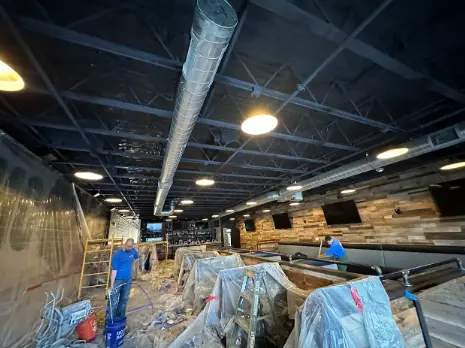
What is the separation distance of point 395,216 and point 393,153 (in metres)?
3.37

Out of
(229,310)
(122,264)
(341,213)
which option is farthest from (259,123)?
(341,213)

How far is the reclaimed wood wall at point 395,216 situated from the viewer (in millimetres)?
5078

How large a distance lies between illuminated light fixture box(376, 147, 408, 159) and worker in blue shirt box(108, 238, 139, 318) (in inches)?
216

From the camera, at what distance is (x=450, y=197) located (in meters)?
4.77

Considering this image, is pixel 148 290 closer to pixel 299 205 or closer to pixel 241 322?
pixel 241 322

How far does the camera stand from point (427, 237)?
208 inches

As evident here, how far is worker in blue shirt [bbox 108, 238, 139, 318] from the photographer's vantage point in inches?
146

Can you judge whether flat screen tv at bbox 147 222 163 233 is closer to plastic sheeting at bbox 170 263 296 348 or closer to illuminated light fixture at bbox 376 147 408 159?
plastic sheeting at bbox 170 263 296 348

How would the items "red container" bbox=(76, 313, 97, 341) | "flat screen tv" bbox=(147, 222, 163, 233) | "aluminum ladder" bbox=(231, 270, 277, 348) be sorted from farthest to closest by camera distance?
"flat screen tv" bbox=(147, 222, 163, 233) < "red container" bbox=(76, 313, 97, 341) < "aluminum ladder" bbox=(231, 270, 277, 348)

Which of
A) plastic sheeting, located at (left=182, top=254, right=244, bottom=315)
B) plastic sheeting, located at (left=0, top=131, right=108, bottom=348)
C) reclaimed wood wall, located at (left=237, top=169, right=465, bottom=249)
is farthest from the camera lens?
reclaimed wood wall, located at (left=237, top=169, right=465, bottom=249)

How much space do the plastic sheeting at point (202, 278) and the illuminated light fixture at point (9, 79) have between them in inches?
155

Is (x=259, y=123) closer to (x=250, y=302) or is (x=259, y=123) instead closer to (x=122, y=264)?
(x=250, y=302)

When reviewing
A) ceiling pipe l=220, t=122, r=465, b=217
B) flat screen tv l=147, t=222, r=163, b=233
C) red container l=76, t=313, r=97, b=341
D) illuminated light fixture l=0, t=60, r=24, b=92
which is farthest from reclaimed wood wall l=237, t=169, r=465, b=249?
flat screen tv l=147, t=222, r=163, b=233

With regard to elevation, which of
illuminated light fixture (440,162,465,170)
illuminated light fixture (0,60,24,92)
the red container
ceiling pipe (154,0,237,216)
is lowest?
the red container
